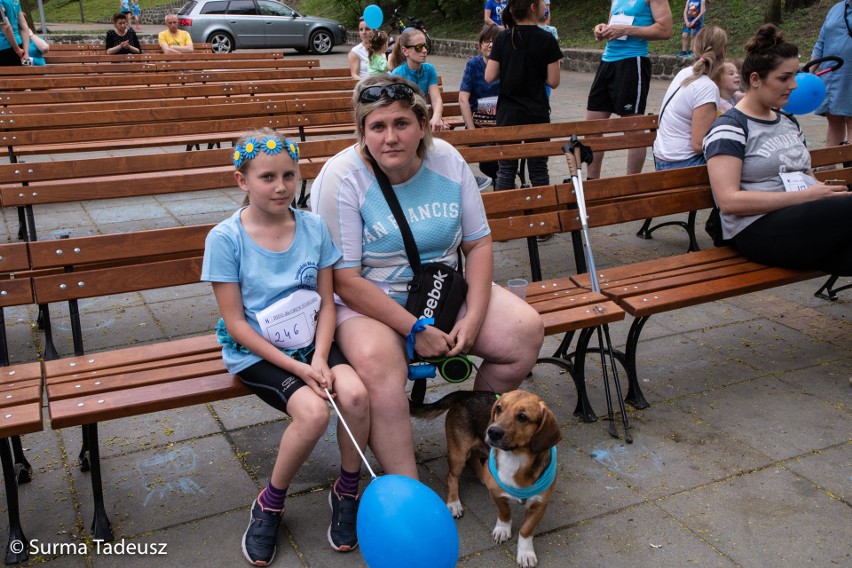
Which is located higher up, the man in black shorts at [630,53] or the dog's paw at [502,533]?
the man in black shorts at [630,53]

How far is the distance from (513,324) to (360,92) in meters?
1.10

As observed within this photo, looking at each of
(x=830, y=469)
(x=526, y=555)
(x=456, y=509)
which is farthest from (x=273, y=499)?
(x=830, y=469)

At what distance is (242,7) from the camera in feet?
77.7

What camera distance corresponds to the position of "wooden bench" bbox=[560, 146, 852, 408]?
160 inches

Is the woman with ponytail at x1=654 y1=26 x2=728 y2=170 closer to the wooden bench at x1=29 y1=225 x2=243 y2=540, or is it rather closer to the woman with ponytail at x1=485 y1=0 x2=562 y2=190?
the woman with ponytail at x1=485 y1=0 x2=562 y2=190

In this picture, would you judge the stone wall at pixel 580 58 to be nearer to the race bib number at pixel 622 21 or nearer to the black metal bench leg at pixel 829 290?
the race bib number at pixel 622 21

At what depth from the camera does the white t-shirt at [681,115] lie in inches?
232

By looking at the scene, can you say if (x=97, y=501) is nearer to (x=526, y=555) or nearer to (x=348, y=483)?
(x=348, y=483)

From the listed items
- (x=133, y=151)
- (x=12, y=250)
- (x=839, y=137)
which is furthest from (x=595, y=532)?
(x=133, y=151)

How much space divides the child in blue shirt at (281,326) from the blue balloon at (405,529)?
0.59 meters

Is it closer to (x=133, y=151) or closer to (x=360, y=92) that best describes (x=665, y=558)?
(x=360, y=92)

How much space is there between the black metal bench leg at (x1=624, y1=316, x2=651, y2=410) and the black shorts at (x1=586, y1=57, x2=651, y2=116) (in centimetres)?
358

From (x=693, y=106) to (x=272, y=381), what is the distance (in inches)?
158

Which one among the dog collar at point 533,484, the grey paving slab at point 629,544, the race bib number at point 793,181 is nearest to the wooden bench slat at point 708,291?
the race bib number at point 793,181
